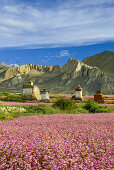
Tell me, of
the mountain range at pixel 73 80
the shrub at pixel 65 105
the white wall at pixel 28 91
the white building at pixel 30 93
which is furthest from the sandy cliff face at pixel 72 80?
the shrub at pixel 65 105

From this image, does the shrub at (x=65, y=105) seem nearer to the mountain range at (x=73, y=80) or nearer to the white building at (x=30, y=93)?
the white building at (x=30, y=93)

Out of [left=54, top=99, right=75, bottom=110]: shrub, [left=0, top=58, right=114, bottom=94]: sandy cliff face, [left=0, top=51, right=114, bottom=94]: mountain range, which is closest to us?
[left=54, top=99, right=75, bottom=110]: shrub

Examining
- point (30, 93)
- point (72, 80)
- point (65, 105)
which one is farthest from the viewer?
point (72, 80)

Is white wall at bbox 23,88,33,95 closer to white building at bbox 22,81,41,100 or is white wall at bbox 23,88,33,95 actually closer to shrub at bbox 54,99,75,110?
white building at bbox 22,81,41,100

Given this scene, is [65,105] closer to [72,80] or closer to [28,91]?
[28,91]

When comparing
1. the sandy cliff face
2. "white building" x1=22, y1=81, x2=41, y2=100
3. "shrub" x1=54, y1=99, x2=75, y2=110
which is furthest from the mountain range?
"shrub" x1=54, y1=99, x2=75, y2=110

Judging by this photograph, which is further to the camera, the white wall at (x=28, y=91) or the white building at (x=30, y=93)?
the white wall at (x=28, y=91)

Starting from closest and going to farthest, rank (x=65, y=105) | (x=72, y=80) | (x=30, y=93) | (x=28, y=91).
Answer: (x=65, y=105) < (x=30, y=93) < (x=28, y=91) < (x=72, y=80)

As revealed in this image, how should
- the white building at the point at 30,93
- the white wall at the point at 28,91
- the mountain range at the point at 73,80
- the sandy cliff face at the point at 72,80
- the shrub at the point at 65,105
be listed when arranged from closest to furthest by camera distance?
the shrub at the point at 65,105 → the white building at the point at 30,93 → the white wall at the point at 28,91 → the sandy cliff face at the point at 72,80 → the mountain range at the point at 73,80

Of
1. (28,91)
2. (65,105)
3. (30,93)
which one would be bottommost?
(65,105)

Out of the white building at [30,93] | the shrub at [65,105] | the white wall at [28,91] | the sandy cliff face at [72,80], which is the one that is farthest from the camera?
the sandy cliff face at [72,80]

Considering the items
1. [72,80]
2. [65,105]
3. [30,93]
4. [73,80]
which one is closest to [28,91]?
[30,93]

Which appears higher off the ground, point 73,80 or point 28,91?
point 73,80

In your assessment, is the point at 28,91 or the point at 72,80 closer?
A: the point at 28,91
